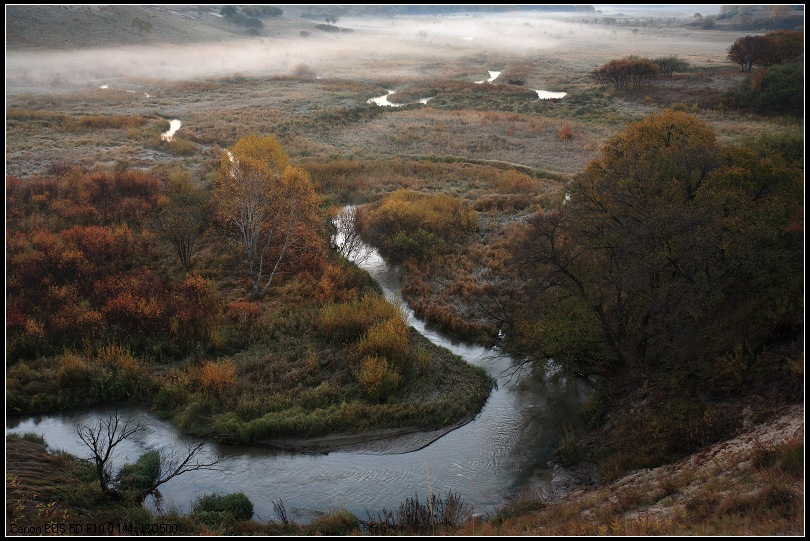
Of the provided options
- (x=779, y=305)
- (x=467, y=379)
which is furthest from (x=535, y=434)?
(x=779, y=305)

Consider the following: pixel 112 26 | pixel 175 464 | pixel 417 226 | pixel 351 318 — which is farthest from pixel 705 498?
pixel 112 26

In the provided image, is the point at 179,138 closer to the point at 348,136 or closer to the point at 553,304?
the point at 348,136

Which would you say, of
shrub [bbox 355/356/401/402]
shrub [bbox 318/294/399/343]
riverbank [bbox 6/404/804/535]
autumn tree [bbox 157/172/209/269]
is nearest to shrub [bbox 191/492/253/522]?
riverbank [bbox 6/404/804/535]

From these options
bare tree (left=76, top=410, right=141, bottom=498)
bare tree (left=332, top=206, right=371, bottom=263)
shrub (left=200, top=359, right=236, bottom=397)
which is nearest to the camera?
bare tree (left=76, top=410, right=141, bottom=498)

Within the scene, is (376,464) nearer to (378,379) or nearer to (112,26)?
(378,379)

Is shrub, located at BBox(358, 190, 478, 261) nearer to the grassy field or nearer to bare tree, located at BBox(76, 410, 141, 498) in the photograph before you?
the grassy field
